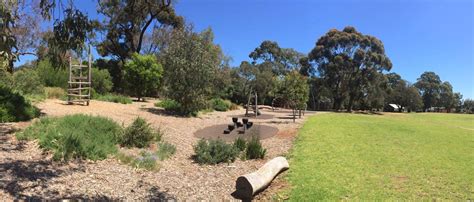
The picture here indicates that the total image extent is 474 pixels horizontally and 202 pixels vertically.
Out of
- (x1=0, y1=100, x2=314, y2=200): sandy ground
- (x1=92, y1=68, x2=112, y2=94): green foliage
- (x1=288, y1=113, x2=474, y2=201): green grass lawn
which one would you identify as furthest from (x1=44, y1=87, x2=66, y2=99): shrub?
(x1=288, y1=113, x2=474, y2=201): green grass lawn

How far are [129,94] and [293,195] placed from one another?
24.1 meters

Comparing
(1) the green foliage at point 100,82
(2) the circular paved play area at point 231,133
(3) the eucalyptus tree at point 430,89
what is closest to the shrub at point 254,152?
(2) the circular paved play area at point 231,133

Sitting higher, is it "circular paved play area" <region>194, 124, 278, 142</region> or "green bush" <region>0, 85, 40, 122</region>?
"green bush" <region>0, 85, 40, 122</region>

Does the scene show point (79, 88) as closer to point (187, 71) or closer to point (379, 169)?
point (187, 71)

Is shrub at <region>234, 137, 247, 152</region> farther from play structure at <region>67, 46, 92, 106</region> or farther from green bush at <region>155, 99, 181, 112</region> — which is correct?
green bush at <region>155, 99, 181, 112</region>

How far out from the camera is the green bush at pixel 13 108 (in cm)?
823

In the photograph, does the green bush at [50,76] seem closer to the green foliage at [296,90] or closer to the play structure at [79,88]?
the play structure at [79,88]

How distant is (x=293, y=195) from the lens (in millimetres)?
5852

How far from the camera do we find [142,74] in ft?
77.1

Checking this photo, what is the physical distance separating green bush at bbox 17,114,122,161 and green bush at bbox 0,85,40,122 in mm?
639

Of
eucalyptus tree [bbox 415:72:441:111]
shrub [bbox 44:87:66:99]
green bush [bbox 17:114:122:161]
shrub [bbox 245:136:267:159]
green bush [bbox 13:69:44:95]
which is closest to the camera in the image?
green bush [bbox 17:114:122:161]

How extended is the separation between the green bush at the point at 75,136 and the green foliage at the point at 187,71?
28.3ft

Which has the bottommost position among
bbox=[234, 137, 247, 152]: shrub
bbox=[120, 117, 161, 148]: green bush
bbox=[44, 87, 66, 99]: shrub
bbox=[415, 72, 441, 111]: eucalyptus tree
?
bbox=[234, 137, 247, 152]: shrub

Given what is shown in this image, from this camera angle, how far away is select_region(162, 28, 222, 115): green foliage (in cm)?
1752
